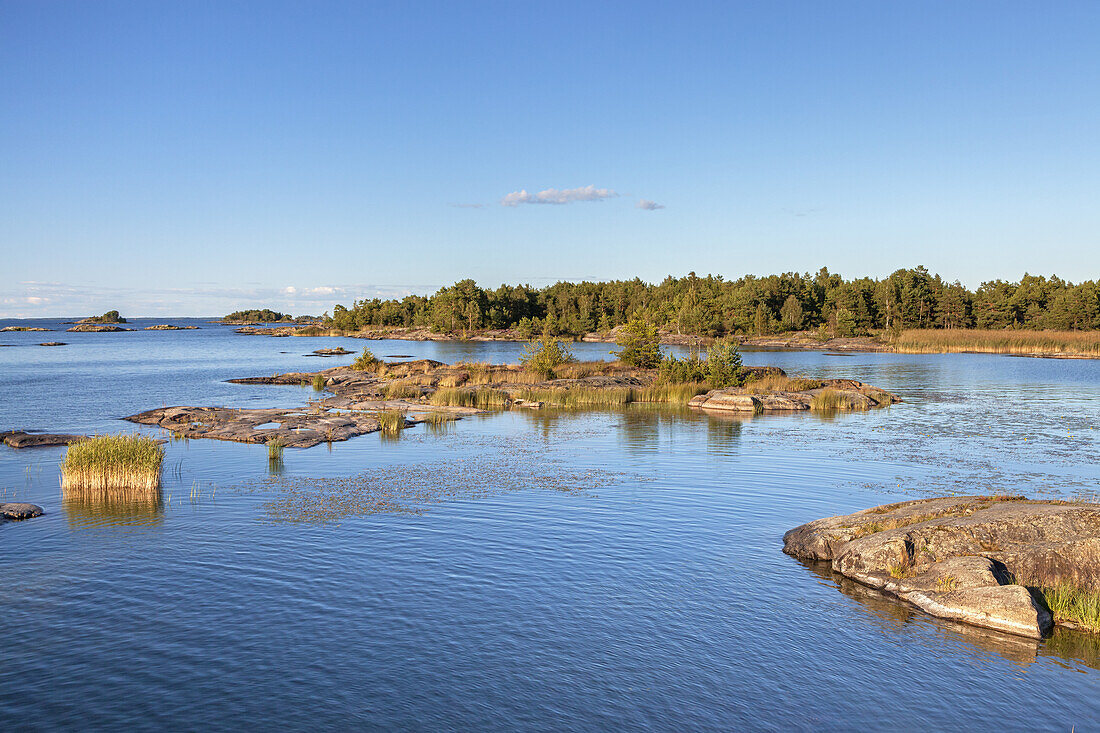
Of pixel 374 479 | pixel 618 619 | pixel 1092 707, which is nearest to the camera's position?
pixel 1092 707

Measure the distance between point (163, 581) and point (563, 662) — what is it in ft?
28.8

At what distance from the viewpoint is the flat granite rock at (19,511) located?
64.6 ft

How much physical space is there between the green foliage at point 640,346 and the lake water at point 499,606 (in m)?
33.4

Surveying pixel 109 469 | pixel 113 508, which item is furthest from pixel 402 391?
pixel 113 508

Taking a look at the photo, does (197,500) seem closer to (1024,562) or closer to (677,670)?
(677,670)

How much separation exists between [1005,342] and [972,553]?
11460cm

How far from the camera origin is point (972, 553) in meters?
14.7

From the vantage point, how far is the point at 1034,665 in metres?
11.5

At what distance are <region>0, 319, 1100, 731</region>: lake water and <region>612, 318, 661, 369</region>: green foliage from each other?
33421 millimetres

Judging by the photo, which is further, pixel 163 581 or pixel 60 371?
pixel 60 371

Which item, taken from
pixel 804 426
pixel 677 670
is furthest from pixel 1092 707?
pixel 804 426

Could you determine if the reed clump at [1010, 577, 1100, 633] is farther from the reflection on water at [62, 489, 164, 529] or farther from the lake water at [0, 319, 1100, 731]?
the reflection on water at [62, 489, 164, 529]

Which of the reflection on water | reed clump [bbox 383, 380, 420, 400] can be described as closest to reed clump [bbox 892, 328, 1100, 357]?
reed clump [bbox 383, 380, 420, 400]

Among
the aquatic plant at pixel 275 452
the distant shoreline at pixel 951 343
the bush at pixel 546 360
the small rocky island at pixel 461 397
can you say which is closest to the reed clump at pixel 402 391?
the small rocky island at pixel 461 397
